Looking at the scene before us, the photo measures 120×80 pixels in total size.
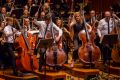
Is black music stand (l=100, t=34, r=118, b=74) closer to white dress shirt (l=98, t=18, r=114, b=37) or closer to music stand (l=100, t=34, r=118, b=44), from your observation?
music stand (l=100, t=34, r=118, b=44)

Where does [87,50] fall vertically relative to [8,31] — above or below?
below

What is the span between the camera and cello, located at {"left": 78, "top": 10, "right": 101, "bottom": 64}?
7.93 meters

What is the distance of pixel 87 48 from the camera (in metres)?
7.95

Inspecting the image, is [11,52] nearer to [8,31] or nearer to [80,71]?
[8,31]

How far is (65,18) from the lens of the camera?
11.8 meters

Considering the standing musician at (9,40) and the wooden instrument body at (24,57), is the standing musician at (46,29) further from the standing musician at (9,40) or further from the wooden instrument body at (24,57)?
the standing musician at (9,40)

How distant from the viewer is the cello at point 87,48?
312 inches

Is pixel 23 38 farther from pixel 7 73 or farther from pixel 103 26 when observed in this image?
pixel 103 26

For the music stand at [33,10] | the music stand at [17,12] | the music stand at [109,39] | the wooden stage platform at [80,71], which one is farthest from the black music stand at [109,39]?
the music stand at [33,10]

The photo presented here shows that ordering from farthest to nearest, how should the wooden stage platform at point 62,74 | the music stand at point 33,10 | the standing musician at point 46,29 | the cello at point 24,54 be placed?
the music stand at point 33,10
the standing musician at point 46,29
the wooden stage platform at point 62,74
the cello at point 24,54

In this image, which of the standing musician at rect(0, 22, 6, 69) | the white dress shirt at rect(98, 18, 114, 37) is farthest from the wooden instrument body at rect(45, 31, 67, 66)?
the white dress shirt at rect(98, 18, 114, 37)

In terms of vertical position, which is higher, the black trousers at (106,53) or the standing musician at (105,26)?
the standing musician at (105,26)

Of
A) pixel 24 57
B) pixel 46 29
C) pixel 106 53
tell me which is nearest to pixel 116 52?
pixel 106 53

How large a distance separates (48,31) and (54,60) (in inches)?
29.1
